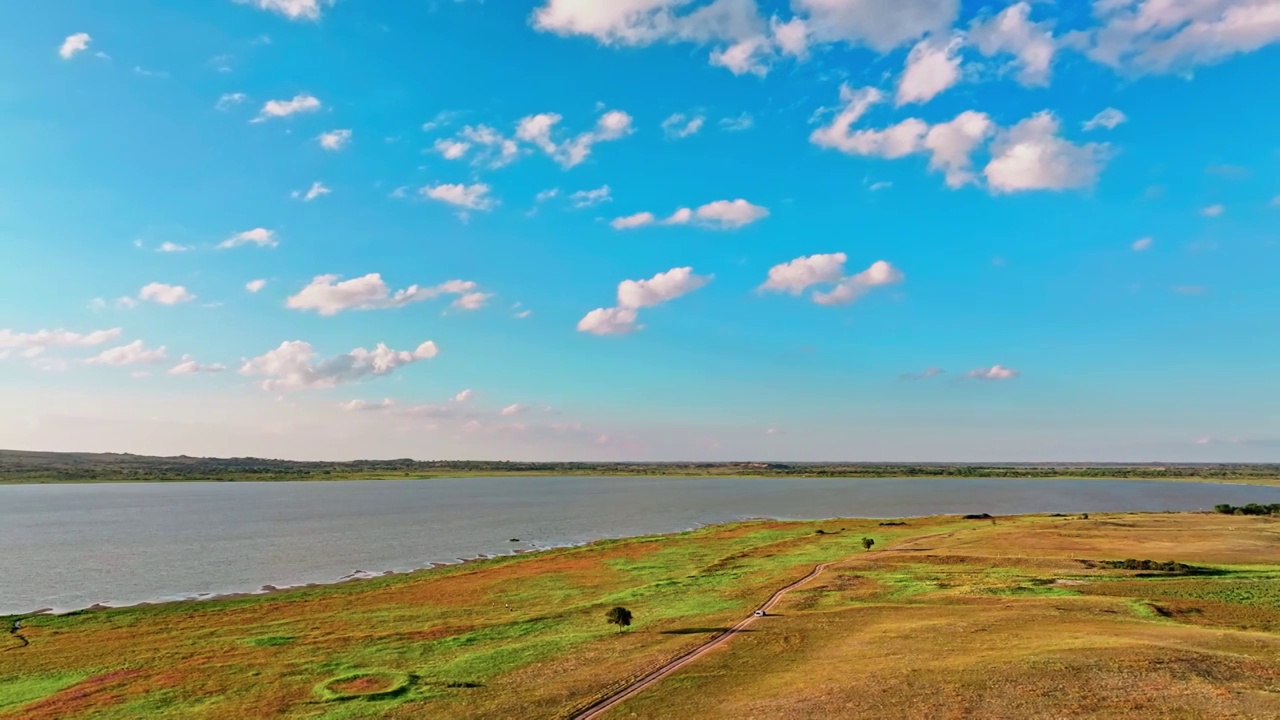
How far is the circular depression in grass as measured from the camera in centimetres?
3150

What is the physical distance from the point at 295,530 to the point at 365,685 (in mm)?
98563

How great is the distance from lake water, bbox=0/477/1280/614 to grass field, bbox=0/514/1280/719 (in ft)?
55.9

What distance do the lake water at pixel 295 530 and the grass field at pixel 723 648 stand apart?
1705cm

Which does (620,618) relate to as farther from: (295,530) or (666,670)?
(295,530)

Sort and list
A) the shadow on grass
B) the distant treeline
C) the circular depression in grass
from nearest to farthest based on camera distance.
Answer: the circular depression in grass → the shadow on grass → the distant treeline

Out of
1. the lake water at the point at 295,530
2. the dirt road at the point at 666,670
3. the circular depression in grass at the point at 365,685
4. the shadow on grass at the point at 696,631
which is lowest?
the lake water at the point at 295,530

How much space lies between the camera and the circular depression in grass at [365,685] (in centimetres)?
3150

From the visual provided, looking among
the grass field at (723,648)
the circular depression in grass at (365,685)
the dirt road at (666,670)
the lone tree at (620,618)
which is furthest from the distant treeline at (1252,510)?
the circular depression in grass at (365,685)

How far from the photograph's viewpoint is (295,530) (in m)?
119

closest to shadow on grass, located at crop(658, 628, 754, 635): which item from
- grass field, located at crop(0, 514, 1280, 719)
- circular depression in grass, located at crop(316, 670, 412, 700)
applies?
grass field, located at crop(0, 514, 1280, 719)

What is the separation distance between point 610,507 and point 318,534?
71906 millimetres

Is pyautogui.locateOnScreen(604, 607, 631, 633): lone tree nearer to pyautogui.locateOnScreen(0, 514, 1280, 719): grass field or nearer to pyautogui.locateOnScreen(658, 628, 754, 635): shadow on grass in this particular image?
pyautogui.locateOnScreen(0, 514, 1280, 719): grass field

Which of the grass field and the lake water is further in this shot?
the lake water

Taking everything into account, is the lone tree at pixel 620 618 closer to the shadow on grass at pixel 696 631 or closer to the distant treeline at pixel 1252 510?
the shadow on grass at pixel 696 631
